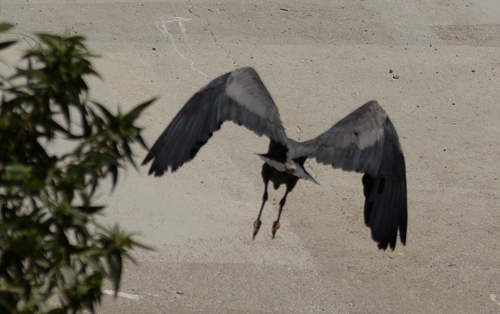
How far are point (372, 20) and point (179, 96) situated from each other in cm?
395

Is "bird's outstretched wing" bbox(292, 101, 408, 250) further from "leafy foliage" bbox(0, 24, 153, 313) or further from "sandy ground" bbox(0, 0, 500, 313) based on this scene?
"leafy foliage" bbox(0, 24, 153, 313)

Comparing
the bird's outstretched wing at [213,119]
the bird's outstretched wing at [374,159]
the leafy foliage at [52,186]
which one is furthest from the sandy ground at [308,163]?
the leafy foliage at [52,186]

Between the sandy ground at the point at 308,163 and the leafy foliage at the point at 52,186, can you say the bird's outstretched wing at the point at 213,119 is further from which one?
the leafy foliage at the point at 52,186

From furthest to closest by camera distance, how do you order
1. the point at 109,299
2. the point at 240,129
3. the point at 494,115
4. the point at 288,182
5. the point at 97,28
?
1. the point at 97,28
2. the point at 494,115
3. the point at 240,129
4. the point at 109,299
5. the point at 288,182

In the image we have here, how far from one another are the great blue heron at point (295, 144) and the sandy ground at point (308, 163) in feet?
3.33

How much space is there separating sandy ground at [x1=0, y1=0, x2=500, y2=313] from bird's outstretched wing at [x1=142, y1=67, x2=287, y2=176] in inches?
36.9

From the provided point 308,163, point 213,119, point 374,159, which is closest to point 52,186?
point 213,119

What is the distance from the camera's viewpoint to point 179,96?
1158cm

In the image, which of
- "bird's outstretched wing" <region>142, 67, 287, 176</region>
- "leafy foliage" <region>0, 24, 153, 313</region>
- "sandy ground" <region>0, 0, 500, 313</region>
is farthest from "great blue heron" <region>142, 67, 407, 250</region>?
"leafy foliage" <region>0, 24, 153, 313</region>

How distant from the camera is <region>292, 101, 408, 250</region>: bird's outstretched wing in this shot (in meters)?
6.79

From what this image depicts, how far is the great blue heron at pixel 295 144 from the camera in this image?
674 cm

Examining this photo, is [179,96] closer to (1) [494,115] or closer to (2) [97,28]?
(2) [97,28]

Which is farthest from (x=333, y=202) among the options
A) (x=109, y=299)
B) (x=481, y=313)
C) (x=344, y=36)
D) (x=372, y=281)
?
(x=344, y=36)

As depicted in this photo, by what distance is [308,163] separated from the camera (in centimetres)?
1070
